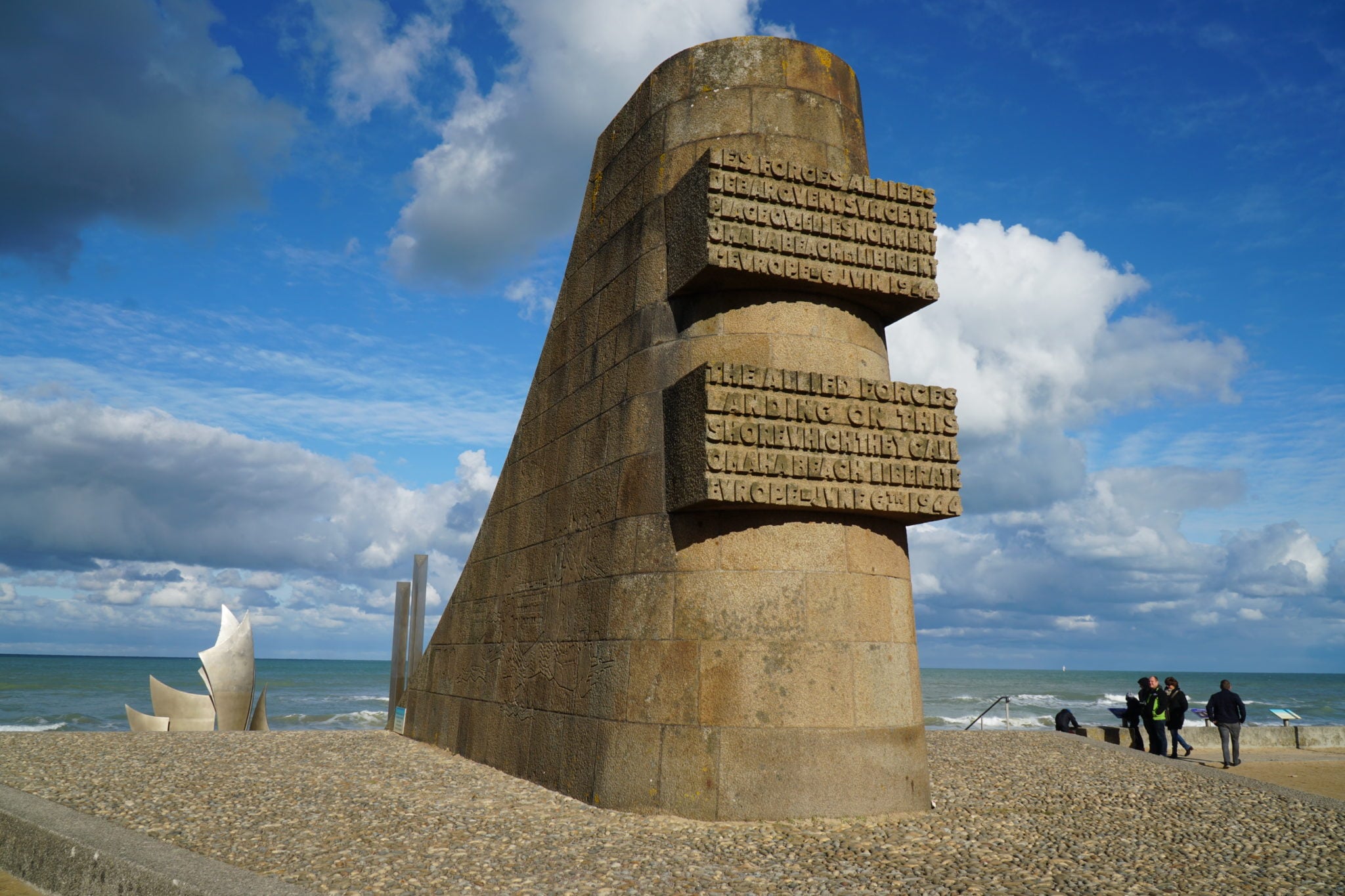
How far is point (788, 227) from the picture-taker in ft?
27.8

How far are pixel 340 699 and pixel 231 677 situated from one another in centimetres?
3105

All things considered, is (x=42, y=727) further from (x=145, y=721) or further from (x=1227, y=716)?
(x=1227, y=716)

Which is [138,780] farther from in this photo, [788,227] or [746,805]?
[788,227]

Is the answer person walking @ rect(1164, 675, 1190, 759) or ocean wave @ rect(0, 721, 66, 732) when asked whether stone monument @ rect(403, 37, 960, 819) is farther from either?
ocean wave @ rect(0, 721, 66, 732)

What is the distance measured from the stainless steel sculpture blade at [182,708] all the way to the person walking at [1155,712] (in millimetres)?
19081

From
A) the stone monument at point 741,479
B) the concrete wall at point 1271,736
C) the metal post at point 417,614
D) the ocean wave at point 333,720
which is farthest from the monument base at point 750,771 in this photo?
the ocean wave at point 333,720

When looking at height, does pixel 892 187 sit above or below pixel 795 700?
above

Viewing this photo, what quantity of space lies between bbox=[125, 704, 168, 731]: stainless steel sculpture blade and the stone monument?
1321 cm

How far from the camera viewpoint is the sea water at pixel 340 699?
116ft

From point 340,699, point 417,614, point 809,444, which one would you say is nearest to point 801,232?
point 809,444

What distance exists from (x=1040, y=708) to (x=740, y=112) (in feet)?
158

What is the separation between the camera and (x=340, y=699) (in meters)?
49.5

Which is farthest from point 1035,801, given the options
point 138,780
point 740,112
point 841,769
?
point 138,780

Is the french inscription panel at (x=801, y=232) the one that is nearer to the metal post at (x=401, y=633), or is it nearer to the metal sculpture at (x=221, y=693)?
→ the metal post at (x=401, y=633)
